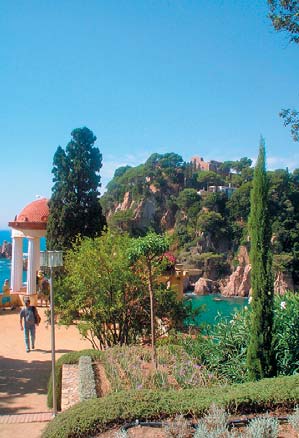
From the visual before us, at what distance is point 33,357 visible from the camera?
1134 cm

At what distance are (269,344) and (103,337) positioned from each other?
506cm

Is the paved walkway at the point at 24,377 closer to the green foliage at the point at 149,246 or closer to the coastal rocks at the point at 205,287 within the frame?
the green foliage at the point at 149,246

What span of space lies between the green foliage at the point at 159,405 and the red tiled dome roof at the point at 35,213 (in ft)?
49.5

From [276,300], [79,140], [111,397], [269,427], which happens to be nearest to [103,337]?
[276,300]

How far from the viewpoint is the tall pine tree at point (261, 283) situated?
23.8ft

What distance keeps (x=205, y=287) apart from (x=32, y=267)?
4674 centimetres

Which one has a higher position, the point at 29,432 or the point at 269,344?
the point at 269,344

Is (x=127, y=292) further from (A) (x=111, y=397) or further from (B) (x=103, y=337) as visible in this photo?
(A) (x=111, y=397)

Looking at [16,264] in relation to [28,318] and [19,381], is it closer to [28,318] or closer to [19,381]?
[28,318]

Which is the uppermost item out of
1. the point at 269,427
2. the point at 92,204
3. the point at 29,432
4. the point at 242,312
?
the point at 92,204

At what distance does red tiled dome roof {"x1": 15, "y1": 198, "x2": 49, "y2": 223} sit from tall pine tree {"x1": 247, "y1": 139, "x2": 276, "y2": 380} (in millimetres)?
13797

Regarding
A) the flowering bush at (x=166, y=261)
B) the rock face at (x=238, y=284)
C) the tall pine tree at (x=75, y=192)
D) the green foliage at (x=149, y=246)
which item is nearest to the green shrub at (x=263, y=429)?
the green foliage at (x=149, y=246)

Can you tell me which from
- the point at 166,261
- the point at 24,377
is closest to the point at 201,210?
the point at 166,261

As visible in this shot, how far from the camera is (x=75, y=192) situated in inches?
761
